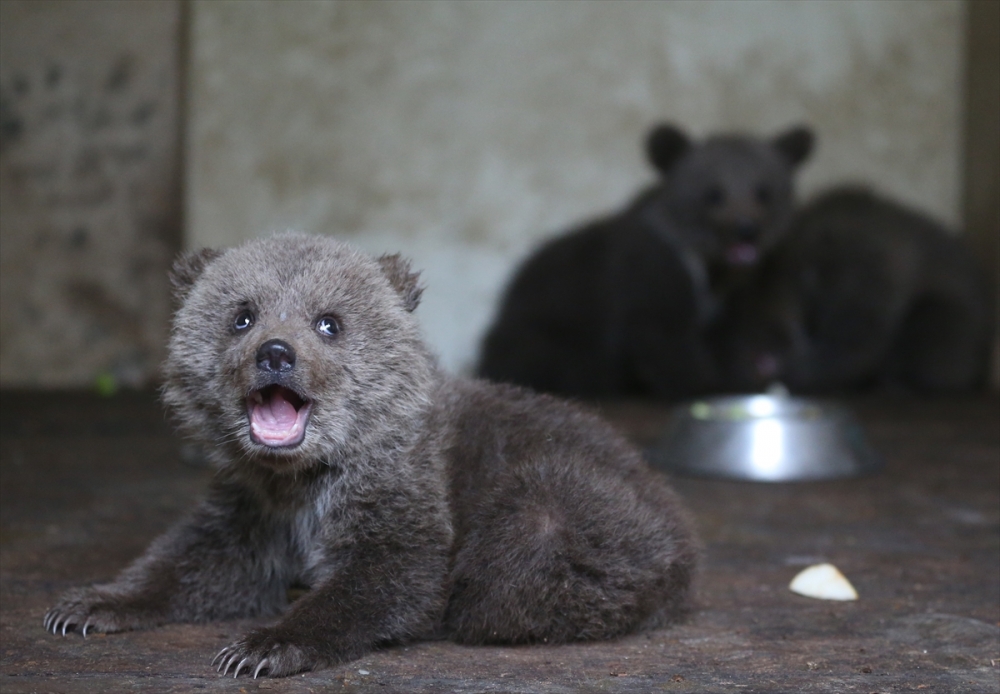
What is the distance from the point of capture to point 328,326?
10.3 feet

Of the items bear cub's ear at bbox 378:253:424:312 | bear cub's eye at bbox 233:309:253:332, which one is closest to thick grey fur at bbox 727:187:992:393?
bear cub's ear at bbox 378:253:424:312

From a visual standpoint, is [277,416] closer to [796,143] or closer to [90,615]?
[90,615]

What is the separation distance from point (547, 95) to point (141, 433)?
4308 mm

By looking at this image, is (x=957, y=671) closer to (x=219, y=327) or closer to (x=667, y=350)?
(x=219, y=327)

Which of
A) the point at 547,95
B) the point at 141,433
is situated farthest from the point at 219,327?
the point at 547,95

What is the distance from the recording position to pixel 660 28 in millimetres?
9031

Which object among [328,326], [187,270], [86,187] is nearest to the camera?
[328,326]

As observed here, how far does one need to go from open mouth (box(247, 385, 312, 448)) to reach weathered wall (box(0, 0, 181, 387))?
218 inches

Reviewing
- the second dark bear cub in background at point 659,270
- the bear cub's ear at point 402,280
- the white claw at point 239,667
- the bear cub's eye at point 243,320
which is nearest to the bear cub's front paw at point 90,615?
the white claw at point 239,667

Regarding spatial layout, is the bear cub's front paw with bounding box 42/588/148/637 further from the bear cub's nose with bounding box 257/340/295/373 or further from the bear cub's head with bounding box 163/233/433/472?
the bear cub's nose with bounding box 257/340/295/373

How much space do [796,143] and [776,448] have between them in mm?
3640

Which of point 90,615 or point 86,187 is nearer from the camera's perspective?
point 90,615

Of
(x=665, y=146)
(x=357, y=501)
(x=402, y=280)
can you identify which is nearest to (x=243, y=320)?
(x=402, y=280)

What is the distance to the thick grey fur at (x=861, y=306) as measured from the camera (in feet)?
29.6
